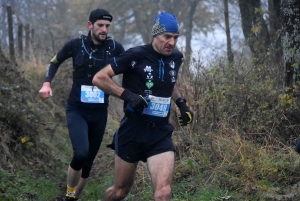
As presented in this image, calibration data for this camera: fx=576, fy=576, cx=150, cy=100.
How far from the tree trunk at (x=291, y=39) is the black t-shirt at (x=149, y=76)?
331 cm

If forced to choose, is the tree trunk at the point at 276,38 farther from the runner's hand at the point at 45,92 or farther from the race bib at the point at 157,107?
the race bib at the point at 157,107

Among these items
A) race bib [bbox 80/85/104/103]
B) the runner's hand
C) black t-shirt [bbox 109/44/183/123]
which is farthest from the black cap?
black t-shirt [bbox 109/44/183/123]

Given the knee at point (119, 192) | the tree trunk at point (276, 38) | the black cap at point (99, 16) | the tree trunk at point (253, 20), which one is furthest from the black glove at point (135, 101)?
the tree trunk at point (253, 20)

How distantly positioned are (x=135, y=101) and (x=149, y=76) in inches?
→ 14.3

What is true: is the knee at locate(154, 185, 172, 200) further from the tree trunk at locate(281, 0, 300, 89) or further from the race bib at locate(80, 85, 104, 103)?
the tree trunk at locate(281, 0, 300, 89)

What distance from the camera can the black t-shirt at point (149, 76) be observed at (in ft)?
17.7

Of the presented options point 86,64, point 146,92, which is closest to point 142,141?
point 146,92

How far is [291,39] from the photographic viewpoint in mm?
8375

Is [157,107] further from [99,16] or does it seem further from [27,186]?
[27,186]

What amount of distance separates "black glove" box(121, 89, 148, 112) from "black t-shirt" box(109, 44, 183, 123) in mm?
176

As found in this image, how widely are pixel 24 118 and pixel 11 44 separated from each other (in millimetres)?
4437

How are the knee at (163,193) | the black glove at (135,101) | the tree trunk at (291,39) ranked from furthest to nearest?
the tree trunk at (291,39)
the black glove at (135,101)
the knee at (163,193)

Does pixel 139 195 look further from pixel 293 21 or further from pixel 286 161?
pixel 293 21

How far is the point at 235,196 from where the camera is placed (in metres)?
6.54
